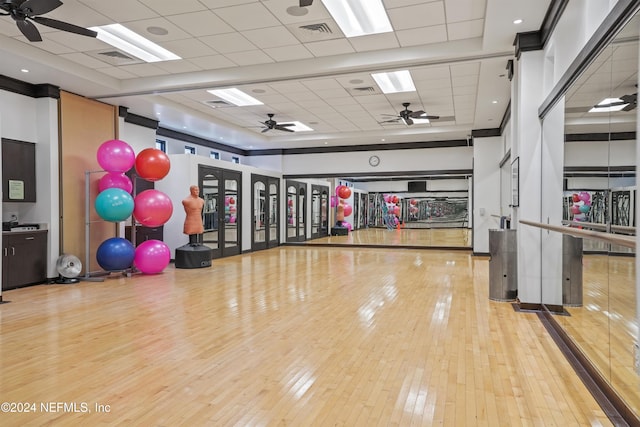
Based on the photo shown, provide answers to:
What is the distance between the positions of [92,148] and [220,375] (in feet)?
21.2

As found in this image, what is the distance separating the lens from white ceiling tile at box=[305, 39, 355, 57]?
19.8ft

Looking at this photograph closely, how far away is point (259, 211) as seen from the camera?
13.2m

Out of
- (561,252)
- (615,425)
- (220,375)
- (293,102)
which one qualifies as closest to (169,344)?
(220,375)

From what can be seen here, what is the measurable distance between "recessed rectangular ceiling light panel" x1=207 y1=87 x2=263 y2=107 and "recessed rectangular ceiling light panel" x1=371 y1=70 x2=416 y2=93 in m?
2.62

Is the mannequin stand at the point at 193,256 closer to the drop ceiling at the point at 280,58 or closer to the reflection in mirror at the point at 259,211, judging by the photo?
the drop ceiling at the point at 280,58

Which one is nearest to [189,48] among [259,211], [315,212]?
[259,211]

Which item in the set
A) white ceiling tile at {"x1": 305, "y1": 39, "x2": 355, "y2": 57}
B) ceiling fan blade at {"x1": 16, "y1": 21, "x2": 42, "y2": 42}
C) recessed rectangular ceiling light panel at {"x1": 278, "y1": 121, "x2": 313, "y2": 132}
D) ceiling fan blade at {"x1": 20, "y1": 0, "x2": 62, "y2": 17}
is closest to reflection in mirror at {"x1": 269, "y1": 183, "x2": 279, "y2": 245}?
recessed rectangular ceiling light panel at {"x1": 278, "y1": 121, "x2": 313, "y2": 132}

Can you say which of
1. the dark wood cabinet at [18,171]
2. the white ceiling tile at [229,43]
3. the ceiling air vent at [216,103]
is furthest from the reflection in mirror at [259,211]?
the white ceiling tile at [229,43]

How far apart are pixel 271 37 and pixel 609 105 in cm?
416

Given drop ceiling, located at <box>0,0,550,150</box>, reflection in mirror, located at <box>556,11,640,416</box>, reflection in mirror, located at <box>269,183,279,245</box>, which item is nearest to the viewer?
reflection in mirror, located at <box>556,11,640,416</box>

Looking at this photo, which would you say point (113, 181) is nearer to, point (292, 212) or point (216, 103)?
point (216, 103)

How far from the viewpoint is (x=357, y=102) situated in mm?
9023

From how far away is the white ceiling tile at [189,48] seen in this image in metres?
6.01

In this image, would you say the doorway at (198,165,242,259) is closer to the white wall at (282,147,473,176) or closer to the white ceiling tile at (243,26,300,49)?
the white wall at (282,147,473,176)
